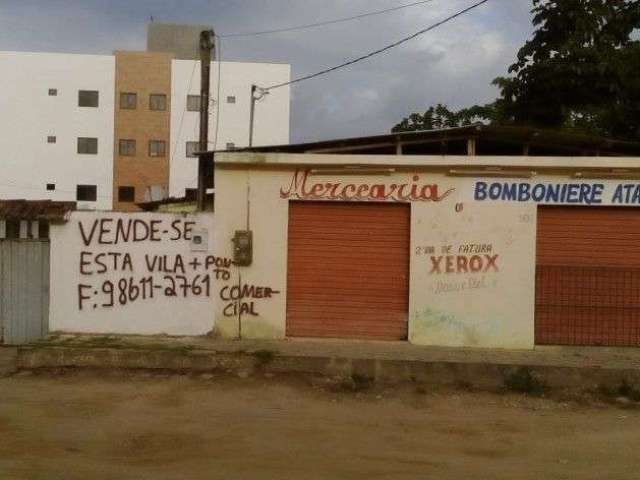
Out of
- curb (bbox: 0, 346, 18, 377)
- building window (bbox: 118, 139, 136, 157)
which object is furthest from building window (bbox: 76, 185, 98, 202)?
curb (bbox: 0, 346, 18, 377)

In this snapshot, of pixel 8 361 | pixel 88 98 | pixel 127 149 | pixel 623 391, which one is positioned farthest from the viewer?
pixel 127 149

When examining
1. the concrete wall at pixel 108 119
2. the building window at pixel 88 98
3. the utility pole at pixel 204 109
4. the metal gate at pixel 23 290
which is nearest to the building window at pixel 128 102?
the concrete wall at pixel 108 119

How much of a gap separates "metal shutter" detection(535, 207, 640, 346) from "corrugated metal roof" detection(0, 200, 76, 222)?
22.8ft

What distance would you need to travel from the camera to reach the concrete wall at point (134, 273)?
36.8 ft

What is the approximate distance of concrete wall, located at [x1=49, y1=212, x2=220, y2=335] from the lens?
36.8ft

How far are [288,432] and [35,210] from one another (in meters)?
5.78

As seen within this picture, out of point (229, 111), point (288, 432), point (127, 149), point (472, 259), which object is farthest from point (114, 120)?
point (288, 432)

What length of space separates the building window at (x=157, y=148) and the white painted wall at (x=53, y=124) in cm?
270

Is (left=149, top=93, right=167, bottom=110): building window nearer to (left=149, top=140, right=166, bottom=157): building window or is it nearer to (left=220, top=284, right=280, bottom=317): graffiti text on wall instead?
(left=149, top=140, right=166, bottom=157): building window

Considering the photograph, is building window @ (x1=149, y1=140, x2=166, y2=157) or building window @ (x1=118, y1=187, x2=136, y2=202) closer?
building window @ (x1=149, y1=140, x2=166, y2=157)

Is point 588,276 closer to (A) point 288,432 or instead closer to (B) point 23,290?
(A) point 288,432

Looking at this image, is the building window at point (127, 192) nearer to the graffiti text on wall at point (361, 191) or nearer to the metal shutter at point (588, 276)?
the graffiti text on wall at point (361, 191)

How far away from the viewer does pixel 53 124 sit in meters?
51.0

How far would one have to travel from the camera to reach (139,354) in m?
9.94
